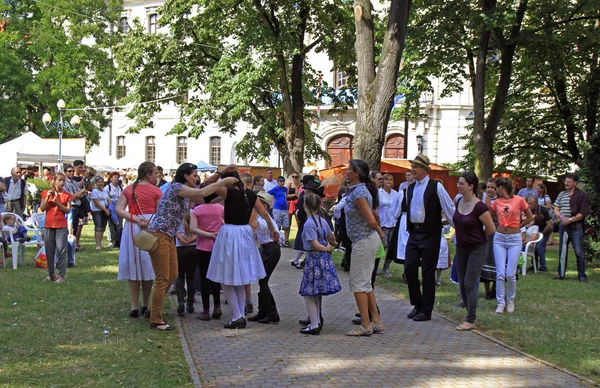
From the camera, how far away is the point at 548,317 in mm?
9844

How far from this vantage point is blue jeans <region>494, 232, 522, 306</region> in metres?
10.1

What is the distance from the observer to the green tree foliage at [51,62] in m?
45.8

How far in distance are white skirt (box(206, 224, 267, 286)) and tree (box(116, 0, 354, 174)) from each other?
18.3 m

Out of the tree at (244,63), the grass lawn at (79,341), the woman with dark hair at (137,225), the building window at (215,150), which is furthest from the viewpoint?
the building window at (215,150)

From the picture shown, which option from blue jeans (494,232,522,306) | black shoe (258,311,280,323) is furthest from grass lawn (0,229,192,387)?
blue jeans (494,232,522,306)

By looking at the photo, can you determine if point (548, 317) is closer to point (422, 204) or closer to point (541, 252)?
point (422, 204)

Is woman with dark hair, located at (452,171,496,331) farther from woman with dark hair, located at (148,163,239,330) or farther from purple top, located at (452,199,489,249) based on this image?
woman with dark hair, located at (148,163,239,330)

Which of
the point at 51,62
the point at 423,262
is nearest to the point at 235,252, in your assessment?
the point at 423,262

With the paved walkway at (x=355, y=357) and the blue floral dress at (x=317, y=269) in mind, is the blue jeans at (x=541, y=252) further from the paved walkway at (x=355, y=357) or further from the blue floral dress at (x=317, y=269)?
the blue floral dress at (x=317, y=269)

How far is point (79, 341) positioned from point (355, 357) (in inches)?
111

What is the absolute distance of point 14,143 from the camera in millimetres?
29109

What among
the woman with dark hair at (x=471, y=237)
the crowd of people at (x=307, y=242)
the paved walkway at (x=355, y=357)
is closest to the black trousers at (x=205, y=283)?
the crowd of people at (x=307, y=242)

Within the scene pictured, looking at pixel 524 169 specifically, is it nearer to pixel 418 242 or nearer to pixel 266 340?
pixel 418 242

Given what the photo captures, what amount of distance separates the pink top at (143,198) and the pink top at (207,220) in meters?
0.54
